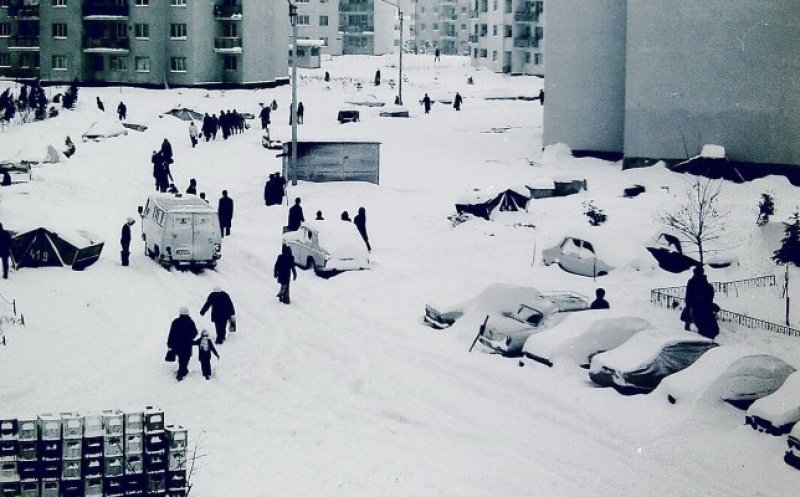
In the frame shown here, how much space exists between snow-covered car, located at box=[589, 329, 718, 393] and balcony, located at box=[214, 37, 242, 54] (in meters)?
58.0

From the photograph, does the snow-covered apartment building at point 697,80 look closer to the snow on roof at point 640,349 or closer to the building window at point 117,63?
the snow on roof at point 640,349

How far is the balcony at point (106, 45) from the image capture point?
71.7 m

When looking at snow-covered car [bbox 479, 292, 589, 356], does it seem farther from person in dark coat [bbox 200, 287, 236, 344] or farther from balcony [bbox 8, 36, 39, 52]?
balcony [bbox 8, 36, 39, 52]

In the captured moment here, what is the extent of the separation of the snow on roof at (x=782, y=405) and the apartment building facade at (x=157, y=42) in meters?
60.5

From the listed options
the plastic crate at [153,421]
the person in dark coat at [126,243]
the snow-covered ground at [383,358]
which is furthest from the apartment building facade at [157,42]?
the plastic crate at [153,421]

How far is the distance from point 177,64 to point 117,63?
16.1 feet

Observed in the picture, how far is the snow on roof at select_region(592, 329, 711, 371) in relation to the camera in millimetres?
17078

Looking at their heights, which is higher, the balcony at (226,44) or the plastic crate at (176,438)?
the balcony at (226,44)

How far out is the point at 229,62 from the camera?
7256 centimetres

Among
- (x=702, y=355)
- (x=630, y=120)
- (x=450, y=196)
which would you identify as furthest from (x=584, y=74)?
(x=702, y=355)

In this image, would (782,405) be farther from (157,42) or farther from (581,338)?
(157,42)

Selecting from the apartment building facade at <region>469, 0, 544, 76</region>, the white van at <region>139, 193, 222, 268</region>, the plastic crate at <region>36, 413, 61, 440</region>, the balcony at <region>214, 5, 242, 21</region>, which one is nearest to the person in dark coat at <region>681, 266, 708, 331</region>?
the white van at <region>139, 193, 222, 268</region>

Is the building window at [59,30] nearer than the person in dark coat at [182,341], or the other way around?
the person in dark coat at [182,341]

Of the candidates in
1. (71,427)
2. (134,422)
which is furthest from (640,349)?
(71,427)
